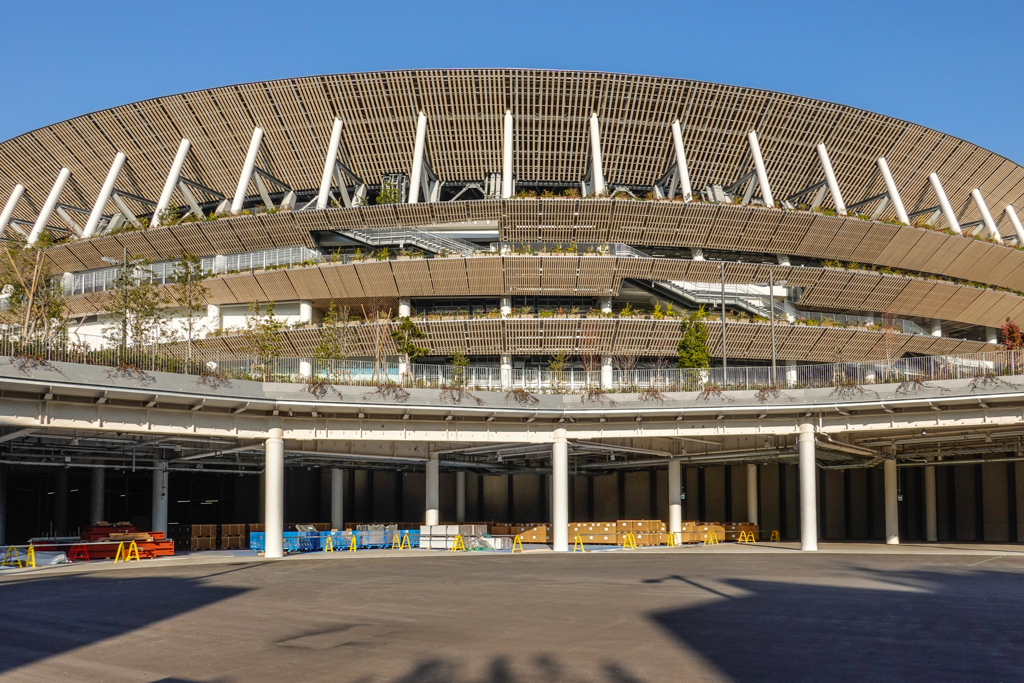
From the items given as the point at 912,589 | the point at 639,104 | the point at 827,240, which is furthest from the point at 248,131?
the point at 912,589

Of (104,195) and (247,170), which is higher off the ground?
(247,170)

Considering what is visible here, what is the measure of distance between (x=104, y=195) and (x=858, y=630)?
56225mm

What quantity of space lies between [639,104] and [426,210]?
15270mm

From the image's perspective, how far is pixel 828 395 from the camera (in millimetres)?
40375

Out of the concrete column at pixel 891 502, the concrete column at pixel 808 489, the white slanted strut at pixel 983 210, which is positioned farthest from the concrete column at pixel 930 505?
the white slanted strut at pixel 983 210

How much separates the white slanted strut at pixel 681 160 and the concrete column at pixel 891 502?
753 inches

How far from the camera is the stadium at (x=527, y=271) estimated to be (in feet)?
171

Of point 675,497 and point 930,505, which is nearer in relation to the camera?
point 675,497

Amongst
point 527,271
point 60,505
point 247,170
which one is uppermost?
point 247,170

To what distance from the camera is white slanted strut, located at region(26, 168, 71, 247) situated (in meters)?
61.0

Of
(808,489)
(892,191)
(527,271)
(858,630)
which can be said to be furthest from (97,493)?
(892,191)

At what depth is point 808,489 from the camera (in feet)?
134

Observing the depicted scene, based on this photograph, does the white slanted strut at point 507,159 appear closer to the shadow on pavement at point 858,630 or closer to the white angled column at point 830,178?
the white angled column at point 830,178

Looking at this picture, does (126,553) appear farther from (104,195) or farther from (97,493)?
(104,195)
